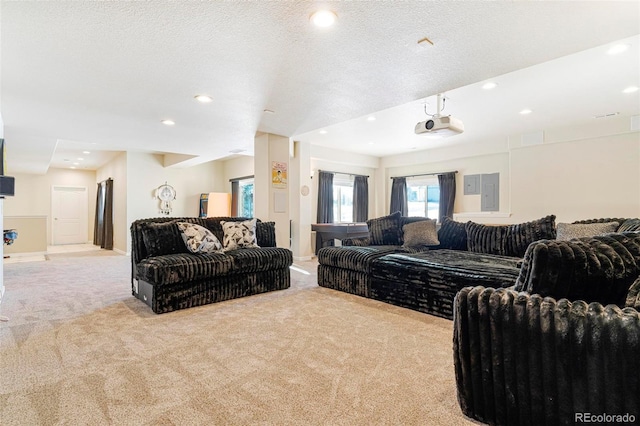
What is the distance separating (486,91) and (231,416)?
4.29 m

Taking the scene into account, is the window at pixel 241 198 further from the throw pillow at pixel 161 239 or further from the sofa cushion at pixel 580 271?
the sofa cushion at pixel 580 271

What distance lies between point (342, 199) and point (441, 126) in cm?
A: 462

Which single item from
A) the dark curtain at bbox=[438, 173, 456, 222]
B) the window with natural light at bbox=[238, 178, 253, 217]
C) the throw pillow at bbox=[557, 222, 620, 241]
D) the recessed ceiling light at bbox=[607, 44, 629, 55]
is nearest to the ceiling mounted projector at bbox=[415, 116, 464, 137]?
the recessed ceiling light at bbox=[607, 44, 629, 55]

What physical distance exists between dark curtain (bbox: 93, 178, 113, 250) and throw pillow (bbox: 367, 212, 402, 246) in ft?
24.1

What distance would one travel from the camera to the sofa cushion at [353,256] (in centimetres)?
363

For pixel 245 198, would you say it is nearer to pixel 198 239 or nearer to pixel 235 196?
pixel 235 196

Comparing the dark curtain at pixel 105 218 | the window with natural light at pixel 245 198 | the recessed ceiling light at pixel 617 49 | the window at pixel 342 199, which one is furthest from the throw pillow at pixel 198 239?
the dark curtain at pixel 105 218

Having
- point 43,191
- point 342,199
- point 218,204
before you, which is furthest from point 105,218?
point 342,199

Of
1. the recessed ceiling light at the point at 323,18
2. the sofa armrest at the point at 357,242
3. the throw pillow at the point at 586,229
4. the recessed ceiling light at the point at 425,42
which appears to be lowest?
the sofa armrest at the point at 357,242

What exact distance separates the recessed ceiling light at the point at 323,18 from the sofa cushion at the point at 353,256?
2.35 metres

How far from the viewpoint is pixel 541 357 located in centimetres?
128

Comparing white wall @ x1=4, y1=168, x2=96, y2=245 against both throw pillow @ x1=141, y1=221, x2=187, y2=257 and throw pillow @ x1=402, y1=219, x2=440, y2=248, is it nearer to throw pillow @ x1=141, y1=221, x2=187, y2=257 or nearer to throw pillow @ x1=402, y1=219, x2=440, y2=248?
throw pillow @ x1=141, y1=221, x2=187, y2=257

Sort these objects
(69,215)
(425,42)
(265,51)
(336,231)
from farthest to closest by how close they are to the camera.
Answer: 1. (69,215)
2. (336,231)
3. (265,51)
4. (425,42)

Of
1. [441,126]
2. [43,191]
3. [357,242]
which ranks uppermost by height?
[441,126]
